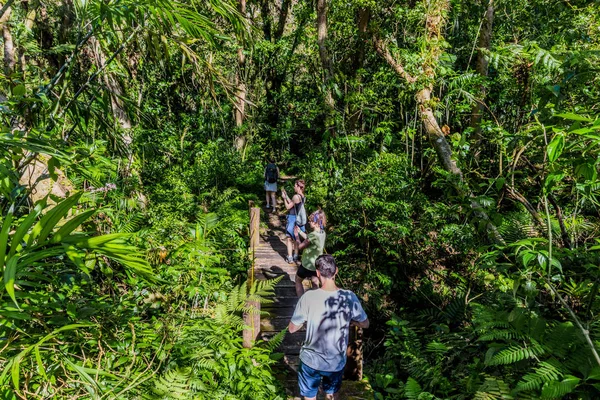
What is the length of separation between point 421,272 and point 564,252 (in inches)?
230

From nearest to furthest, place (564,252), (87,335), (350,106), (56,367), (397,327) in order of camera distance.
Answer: (56,367) < (87,335) < (564,252) < (397,327) < (350,106)

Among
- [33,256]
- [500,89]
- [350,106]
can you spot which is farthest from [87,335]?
[500,89]

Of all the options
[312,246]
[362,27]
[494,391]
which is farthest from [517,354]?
[362,27]

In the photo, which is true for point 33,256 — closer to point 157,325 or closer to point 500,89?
point 157,325

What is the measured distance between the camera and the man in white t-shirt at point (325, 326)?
3.03 meters

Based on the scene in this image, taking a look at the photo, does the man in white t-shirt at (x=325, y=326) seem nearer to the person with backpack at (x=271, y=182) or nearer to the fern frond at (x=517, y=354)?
the fern frond at (x=517, y=354)

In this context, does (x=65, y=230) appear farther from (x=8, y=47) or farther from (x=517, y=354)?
(x=8, y=47)

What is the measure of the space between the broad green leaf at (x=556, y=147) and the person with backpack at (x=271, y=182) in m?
8.57

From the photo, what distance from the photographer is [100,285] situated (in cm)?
475

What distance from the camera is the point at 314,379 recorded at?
3152mm

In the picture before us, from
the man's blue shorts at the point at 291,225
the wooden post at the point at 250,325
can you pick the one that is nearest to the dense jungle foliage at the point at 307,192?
the wooden post at the point at 250,325

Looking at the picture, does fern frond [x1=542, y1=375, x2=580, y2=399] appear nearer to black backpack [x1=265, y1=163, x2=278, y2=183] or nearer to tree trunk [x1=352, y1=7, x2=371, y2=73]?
black backpack [x1=265, y1=163, x2=278, y2=183]

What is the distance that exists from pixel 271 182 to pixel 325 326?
7845 mm

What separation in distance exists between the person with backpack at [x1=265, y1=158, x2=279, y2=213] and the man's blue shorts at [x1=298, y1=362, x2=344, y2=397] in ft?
24.4
